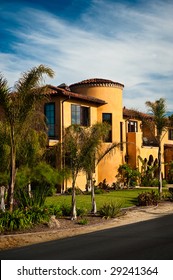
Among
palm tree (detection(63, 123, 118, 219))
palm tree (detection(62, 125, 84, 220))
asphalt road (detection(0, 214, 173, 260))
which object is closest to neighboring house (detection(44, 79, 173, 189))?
palm tree (detection(63, 123, 118, 219))

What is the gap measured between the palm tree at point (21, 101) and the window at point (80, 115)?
14.2 meters

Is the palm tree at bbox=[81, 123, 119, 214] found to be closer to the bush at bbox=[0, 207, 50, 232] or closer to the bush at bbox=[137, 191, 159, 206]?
the bush at bbox=[0, 207, 50, 232]

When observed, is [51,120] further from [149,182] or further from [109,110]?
[149,182]

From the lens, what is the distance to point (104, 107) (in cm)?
3284

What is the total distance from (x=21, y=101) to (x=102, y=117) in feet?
59.4

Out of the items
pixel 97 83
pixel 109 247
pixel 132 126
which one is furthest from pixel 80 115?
pixel 109 247

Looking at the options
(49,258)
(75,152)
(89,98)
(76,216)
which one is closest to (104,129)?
(75,152)

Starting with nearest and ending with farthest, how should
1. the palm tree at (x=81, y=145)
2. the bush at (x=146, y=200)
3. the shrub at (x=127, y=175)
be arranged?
the palm tree at (x=81, y=145)
the bush at (x=146, y=200)
the shrub at (x=127, y=175)

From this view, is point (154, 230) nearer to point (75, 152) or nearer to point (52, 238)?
point (52, 238)

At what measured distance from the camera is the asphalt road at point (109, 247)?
34.3 ft

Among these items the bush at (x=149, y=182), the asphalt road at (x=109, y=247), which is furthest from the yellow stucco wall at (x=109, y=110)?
the asphalt road at (x=109, y=247)

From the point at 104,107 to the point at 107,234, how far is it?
1963cm

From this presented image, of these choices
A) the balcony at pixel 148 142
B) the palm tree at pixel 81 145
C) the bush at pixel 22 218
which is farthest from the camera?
the balcony at pixel 148 142

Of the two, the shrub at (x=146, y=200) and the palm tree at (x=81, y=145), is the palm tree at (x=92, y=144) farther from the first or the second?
the shrub at (x=146, y=200)
